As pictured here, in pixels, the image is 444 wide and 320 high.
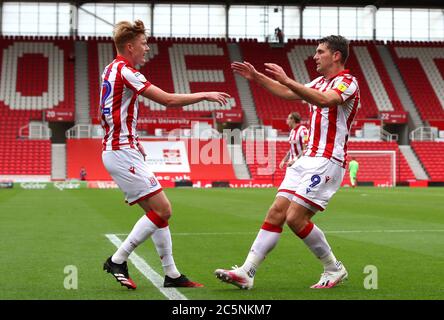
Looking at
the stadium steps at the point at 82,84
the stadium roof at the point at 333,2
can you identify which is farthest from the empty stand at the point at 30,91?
the stadium roof at the point at 333,2

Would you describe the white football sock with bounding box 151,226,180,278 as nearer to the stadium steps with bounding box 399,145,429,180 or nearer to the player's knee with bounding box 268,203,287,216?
the player's knee with bounding box 268,203,287,216

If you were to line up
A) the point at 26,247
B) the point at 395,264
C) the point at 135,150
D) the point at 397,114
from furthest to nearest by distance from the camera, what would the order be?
1. the point at 397,114
2. the point at 26,247
3. the point at 395,264
4. the point at 135,150

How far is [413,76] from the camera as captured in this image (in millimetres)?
53781

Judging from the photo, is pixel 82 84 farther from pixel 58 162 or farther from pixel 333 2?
pixel 333 2

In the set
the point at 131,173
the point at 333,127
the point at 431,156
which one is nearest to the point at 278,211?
the point at 333,127

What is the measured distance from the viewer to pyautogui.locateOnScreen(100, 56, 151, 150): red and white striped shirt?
21.1 feet

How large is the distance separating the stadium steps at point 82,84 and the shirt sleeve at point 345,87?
4101 centimetres

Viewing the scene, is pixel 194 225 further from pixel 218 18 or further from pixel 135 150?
pixel 218 18

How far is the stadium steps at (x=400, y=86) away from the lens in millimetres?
50406

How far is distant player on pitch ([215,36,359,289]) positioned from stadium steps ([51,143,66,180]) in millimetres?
37418

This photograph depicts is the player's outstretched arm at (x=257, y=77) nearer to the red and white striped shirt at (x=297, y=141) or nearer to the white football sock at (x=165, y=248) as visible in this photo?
the white football sock at (x=165, y=248)
